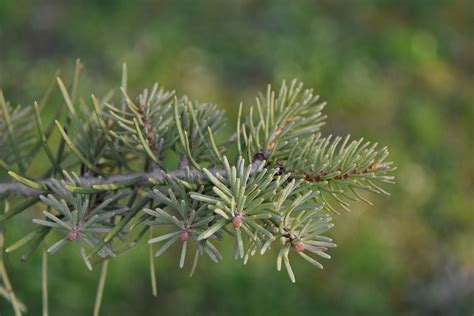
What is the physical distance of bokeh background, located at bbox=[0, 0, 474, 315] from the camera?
7.01 feet

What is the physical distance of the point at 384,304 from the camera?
88.2 inches

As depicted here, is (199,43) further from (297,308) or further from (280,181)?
(280,181)

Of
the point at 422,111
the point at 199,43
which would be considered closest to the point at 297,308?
the point at 422,111

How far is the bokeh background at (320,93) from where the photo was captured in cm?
214

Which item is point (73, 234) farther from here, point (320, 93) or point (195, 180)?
point (320, 93)

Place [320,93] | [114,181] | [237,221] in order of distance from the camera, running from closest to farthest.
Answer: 1. [237,221]
2. [114,181]
3. [320,93]

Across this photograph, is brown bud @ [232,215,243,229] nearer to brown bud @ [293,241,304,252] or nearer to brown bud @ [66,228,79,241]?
brown bud @ [293,241,304,252]

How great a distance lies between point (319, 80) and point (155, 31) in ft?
2.71

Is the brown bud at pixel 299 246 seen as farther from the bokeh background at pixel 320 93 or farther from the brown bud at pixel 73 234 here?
the bokeh background at pixel 320 93

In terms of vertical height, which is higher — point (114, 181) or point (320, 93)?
point (320, 93)

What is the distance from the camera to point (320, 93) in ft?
9.13

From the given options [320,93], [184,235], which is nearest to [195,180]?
[184,235]

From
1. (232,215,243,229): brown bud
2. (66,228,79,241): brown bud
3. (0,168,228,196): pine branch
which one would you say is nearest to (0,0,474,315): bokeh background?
(0,168,228,196): pine branch

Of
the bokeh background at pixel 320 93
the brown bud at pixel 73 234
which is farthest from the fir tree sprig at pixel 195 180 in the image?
the bokeh background at pixel 320 93
